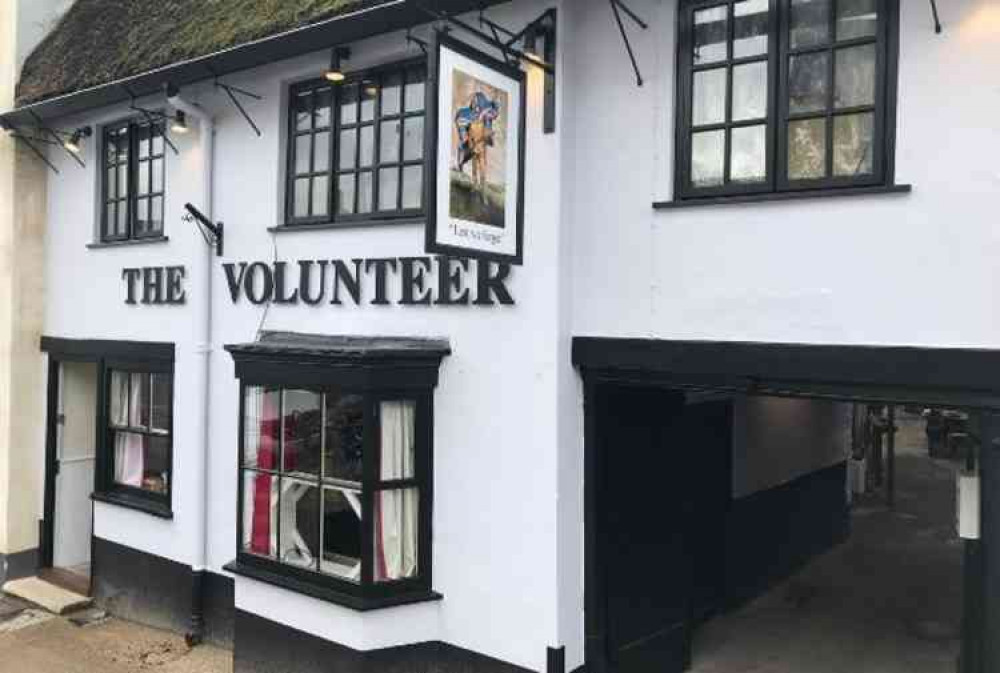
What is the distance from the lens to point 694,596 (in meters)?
8.60

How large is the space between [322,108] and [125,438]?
4.93 m

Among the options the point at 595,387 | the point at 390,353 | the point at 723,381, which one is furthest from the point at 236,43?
the point at 723,381

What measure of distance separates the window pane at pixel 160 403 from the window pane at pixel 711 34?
696 cm

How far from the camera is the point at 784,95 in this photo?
18.5 ft

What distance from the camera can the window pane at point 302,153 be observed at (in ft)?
27.4

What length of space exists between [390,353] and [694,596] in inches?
167

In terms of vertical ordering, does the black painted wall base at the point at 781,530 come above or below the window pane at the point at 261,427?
below

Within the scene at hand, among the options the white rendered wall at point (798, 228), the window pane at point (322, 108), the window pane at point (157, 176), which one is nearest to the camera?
the white rendered wall at point (798, 228)

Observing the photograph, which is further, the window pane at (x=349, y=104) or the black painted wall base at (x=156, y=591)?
the black painted wall base at (x=156, y=591)

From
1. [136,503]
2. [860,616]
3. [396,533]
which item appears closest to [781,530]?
[860,616]

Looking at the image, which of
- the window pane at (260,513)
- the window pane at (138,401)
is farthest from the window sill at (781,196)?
the window pane at (138,401)

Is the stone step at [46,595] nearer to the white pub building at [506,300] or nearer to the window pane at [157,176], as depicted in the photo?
the white pub building at [506,300]

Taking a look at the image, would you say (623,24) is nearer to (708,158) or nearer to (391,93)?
(708,158)

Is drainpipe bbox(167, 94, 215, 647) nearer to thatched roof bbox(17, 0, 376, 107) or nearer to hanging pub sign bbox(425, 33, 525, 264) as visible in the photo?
thatched roof bbox(17, 0, 376, 107)
